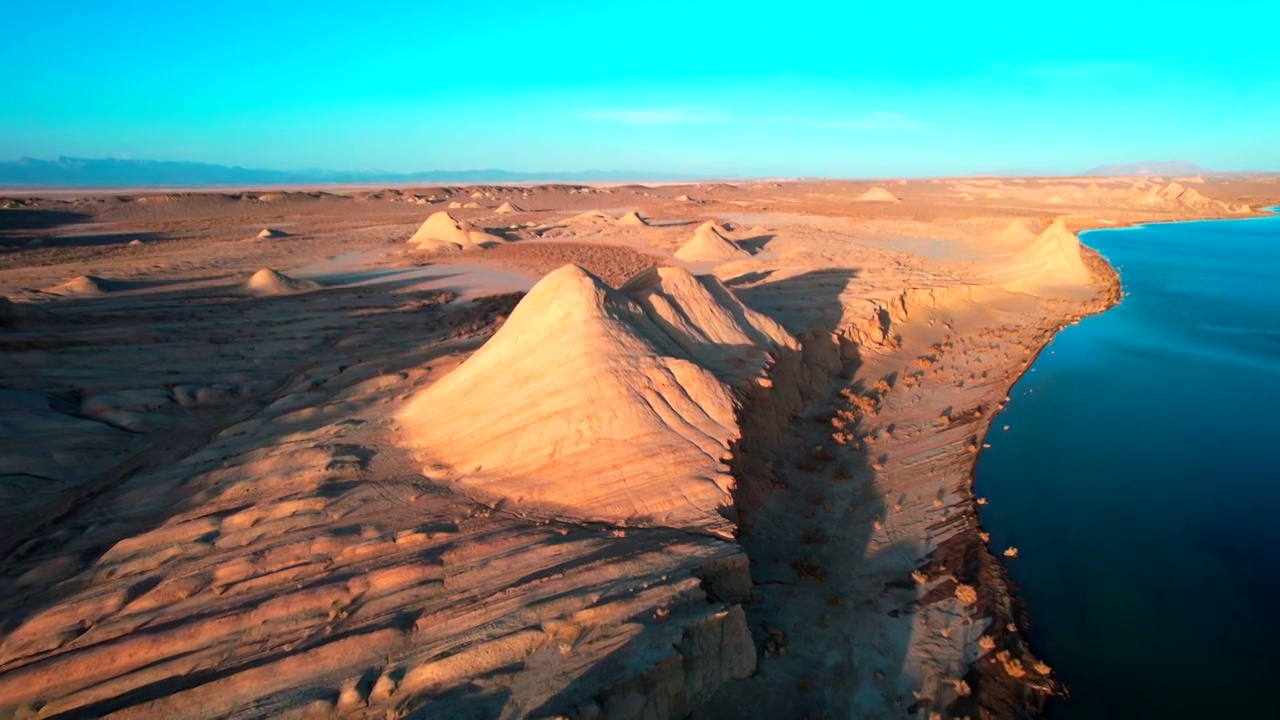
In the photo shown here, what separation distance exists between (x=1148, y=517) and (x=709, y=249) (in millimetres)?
16425

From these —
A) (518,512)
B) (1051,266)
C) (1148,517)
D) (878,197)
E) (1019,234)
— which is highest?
(878,197)

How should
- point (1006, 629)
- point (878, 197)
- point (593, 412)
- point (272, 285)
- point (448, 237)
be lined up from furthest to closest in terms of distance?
1. point (878, 197)
2. point (448, 237)
3. point (272, 285)
4. point (593, 412)
5. point (1006, 629)

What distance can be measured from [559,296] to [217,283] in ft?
53.0

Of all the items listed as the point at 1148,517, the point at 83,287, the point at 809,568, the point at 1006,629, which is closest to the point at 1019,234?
the point at 1148,517

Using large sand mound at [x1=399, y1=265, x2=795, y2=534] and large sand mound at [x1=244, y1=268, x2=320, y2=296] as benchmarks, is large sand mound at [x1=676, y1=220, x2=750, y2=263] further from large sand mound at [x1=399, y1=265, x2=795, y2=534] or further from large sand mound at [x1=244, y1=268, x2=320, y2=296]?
large sand mound at [x1=399, y1=265, x2=795, y2=534]

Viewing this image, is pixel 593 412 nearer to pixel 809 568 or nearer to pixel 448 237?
pixel 809 568

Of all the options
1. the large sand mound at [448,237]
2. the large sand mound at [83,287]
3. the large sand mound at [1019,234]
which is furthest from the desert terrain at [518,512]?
the large sand mound at [1019,234]

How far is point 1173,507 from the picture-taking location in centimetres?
789

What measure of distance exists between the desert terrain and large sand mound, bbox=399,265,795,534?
0.04 meters

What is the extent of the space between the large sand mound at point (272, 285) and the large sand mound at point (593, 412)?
12192mm

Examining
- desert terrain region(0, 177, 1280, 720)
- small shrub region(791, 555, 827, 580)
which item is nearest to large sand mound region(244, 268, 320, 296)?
desert terrain region(0, 177, 1280, 720)

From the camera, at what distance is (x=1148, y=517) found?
7691 millimetres

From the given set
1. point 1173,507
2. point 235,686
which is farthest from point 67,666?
point 1173,507

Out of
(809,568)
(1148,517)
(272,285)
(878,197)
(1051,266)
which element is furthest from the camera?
(878,197)
